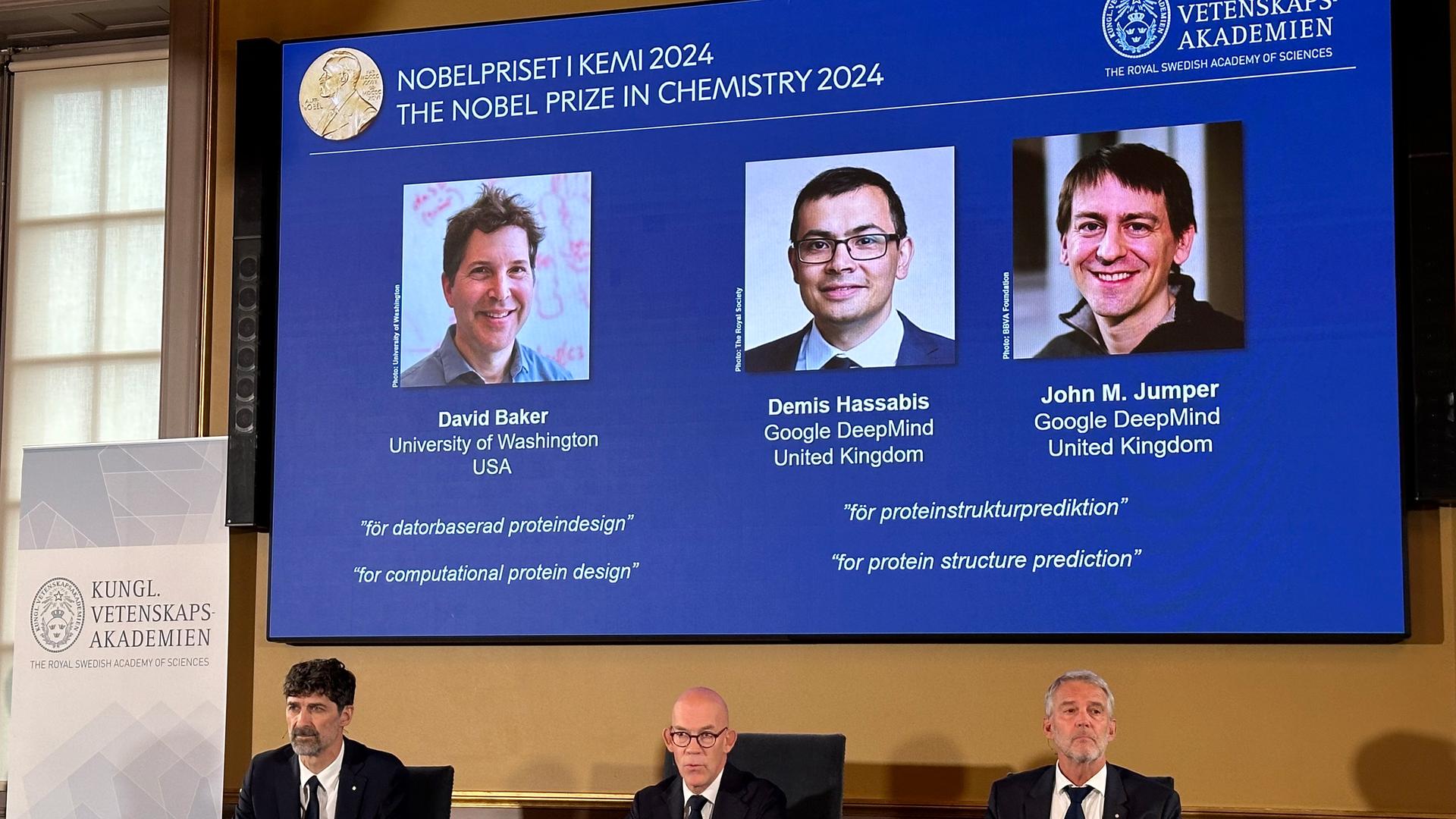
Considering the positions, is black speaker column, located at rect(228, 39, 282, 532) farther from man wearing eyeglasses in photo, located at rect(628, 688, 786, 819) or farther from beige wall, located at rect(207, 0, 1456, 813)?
man wearing eyeglasses in photo, located at rect(628, 688, 786, 819)

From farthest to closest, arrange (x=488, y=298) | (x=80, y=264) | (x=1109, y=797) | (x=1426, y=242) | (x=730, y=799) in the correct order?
(x=80, y=264), (x=488, y=298), (x=1426, y=242), (x=730, y=799), (x=1109, y=797)

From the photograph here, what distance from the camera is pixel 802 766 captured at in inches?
156

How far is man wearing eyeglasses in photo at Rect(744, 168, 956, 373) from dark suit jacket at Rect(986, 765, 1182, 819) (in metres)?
1.40

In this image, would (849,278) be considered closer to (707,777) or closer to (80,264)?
(707,777)

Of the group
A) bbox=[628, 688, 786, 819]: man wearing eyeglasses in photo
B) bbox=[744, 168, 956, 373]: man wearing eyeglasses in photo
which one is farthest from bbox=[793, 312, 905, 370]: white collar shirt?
bbox=[628, 688, 786, 819]: man wearing eyeglasses in photo

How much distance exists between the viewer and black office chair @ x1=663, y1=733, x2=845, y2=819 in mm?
3908

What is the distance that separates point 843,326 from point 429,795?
177cm

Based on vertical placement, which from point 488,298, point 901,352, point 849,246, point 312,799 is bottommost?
point 312,799

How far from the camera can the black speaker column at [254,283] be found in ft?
16.7

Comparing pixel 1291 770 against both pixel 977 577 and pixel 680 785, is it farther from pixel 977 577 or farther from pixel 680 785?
pixel 680 785

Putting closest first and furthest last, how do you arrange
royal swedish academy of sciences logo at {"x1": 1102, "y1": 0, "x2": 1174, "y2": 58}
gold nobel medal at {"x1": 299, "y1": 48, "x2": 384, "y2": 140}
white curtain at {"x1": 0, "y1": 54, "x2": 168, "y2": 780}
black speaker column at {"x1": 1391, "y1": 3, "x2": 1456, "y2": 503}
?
black speaker column at {"x1": 1391, "y1": 3, "x2": 1456, "y2": 503} < royal swedish academy of sciences logo at {"x1": 1102, "y1": 0, "x2": 1174, "y2": 58} < gold nobel medal at {"x1": 299, "y1": 48, "x2": 384, "y2": 140} < white curtain at {"x1": 0, "y1": 54, "x2": 168, "y2": 780}

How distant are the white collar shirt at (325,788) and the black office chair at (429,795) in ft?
0.57

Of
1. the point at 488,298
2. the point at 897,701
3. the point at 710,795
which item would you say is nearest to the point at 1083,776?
the point at 710,795

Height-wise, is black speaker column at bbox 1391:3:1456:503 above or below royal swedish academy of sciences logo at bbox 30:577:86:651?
above
